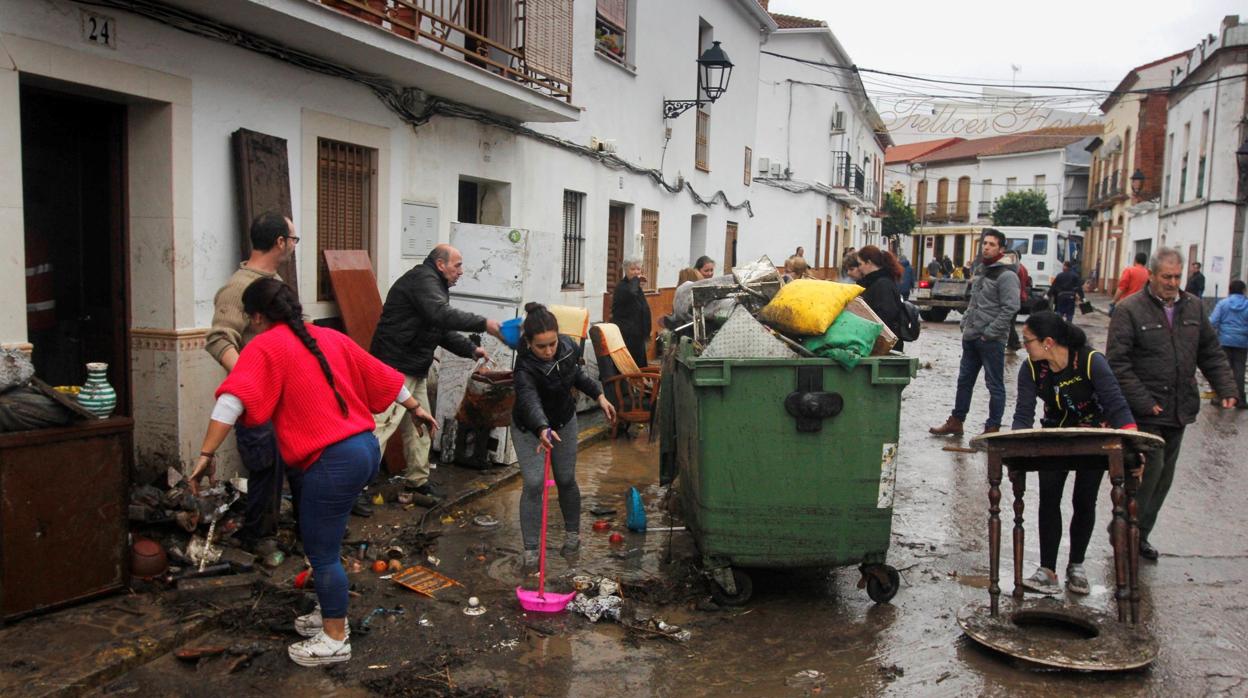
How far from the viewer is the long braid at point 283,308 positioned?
3.67 metres

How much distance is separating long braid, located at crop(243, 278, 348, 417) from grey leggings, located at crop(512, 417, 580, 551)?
151 cm

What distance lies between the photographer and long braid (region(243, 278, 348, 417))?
3.67 metres

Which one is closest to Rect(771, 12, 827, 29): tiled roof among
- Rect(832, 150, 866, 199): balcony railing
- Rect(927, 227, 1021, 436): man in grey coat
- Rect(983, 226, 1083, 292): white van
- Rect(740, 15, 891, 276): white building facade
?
Rect(740, 15, 891, 276): white building facade

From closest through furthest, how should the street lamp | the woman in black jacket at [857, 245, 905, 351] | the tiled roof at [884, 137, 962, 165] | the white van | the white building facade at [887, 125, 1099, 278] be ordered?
the woman in black jacket at [857, 245, 905, 351]
the street lamp
the white van
the white building facade at [887, 125, 1099, 278]
the tiled roof at [884, 137, 962, 165]

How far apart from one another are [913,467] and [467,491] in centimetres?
371

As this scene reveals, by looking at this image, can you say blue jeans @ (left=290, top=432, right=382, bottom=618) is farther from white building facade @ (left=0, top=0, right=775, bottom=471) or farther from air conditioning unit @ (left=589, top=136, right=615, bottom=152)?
air conditioning unit @ (left=589, top=136, right=615, bottom=152)

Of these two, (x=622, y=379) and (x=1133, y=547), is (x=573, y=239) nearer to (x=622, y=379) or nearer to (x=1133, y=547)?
(x=622, y=379)

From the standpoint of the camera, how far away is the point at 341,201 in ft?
23.5

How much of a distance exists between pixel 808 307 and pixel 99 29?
4037mm

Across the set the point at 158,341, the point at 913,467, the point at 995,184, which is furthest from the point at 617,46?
the point at 995,184

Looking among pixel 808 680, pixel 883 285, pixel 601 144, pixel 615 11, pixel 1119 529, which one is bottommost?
pixel 808 680

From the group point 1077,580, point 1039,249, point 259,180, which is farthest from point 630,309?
point 1039,249

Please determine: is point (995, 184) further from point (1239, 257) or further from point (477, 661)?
point (477, 661)

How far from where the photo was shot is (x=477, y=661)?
3988mm
